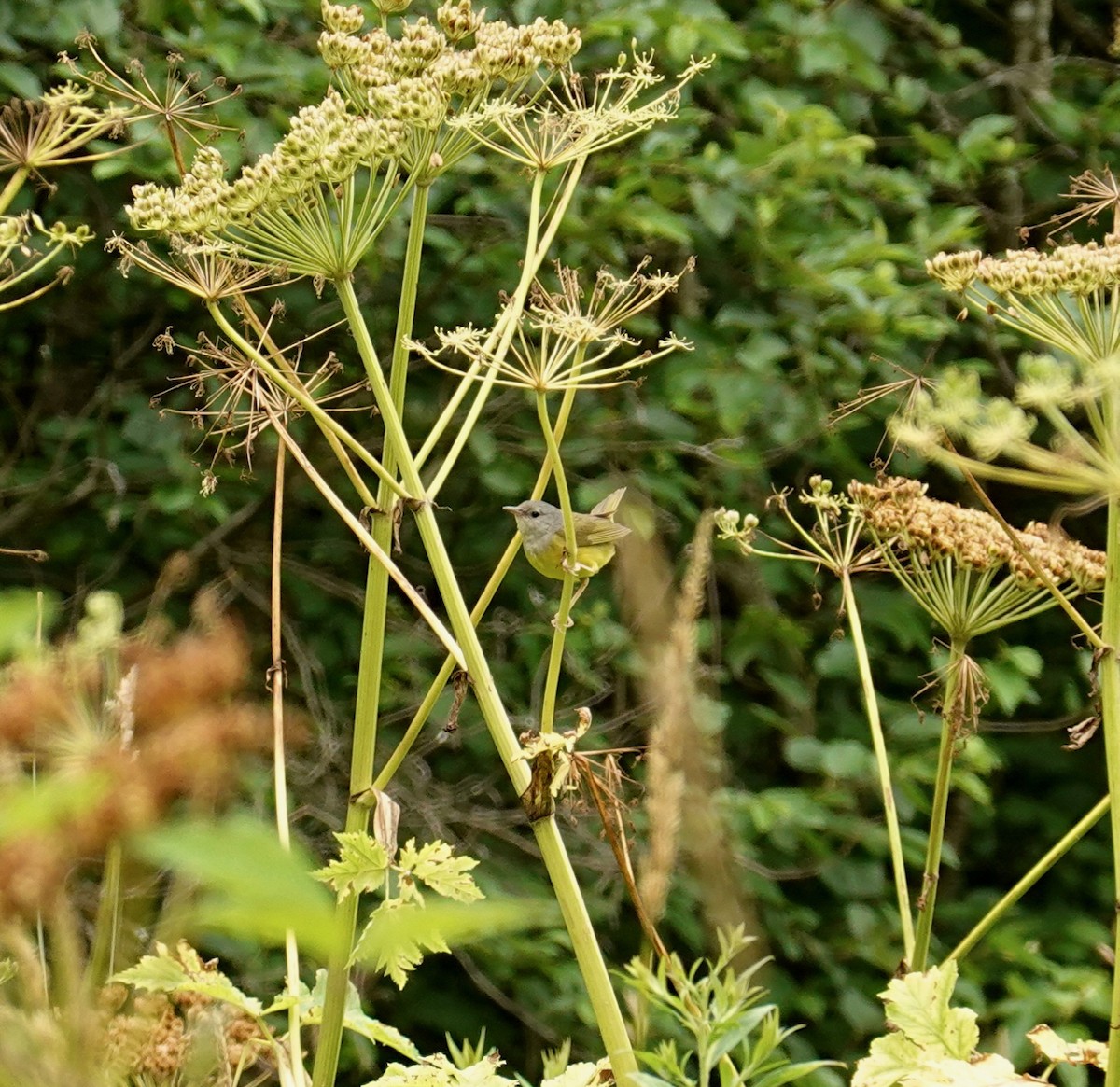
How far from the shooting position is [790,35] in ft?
11.5

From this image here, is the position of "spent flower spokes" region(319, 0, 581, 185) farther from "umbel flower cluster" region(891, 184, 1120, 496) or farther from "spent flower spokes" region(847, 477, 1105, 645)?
"spent flower spokes" region(847, 477, 1105, 645)

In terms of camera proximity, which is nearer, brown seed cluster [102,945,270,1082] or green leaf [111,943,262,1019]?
brown seed cluster [102,945,270,1082]

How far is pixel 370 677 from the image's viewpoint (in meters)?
1.17

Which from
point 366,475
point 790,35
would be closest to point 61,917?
point 366,475

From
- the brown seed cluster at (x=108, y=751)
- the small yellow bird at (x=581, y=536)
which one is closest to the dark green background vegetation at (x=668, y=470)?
the small yellow bird at (x=581, y=536)

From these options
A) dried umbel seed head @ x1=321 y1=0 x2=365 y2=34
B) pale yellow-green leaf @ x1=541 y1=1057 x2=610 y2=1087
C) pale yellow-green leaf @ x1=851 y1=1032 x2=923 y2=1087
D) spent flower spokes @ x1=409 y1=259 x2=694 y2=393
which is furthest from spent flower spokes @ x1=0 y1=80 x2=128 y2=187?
pale yellow-green leaf @ x1=851 y1=1032 x2=923 y2=1087

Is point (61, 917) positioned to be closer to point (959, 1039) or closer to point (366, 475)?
point (959, 1039)

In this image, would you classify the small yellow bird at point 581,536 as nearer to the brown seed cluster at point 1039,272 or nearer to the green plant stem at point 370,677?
the green plant stem at point 370,677

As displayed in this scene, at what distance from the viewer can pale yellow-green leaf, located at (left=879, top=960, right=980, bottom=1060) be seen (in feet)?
3.48

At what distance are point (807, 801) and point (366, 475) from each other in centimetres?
126

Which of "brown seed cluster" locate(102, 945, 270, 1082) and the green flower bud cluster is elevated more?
the green flower bud cluster

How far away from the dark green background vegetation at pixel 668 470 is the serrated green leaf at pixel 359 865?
2041mm

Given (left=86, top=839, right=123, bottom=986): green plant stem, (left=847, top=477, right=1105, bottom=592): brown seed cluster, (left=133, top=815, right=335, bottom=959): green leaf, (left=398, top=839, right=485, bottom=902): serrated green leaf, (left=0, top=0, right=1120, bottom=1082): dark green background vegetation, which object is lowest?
(left=0, top=0, right=1120, bottom=1082): dark green background vegetation

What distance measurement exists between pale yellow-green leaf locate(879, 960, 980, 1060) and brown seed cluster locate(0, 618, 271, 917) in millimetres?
649
